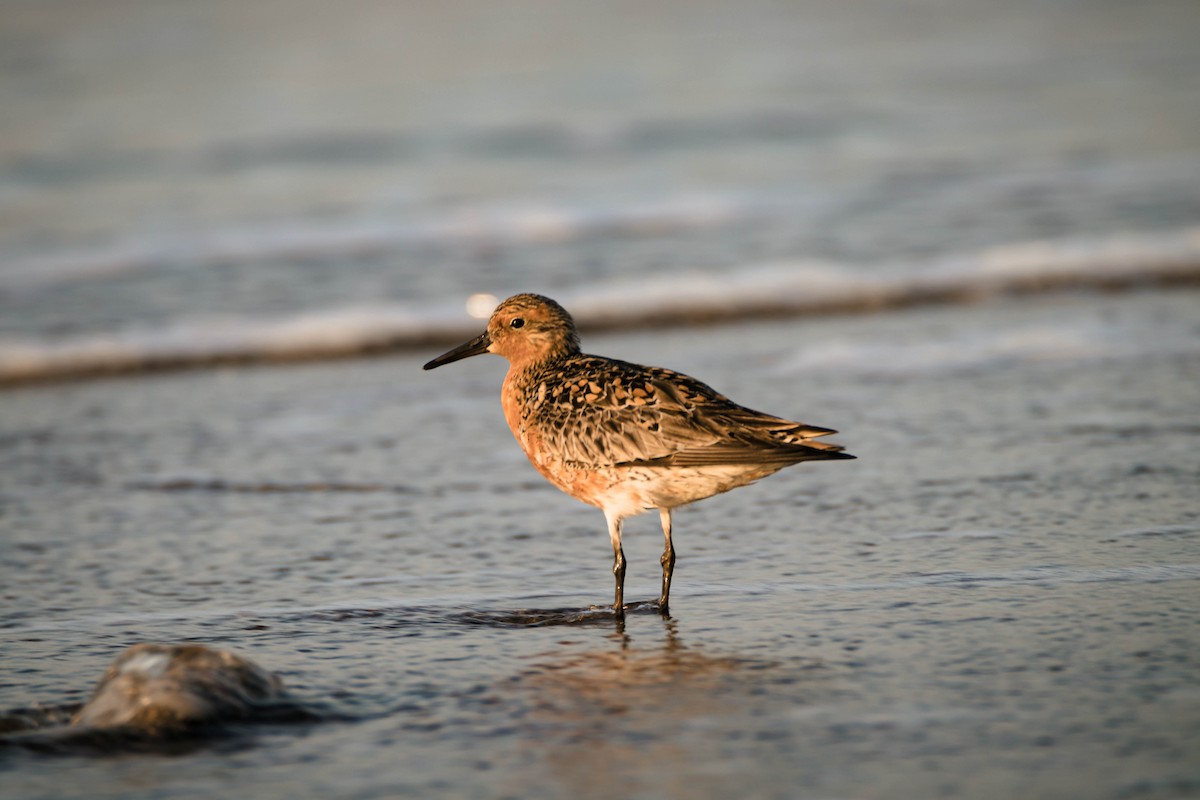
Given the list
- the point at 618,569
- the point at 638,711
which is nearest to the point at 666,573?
the point at 618,569

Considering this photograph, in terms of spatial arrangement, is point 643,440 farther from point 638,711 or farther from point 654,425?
point 638,711

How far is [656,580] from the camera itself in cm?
549

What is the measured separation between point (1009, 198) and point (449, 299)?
17.7ft

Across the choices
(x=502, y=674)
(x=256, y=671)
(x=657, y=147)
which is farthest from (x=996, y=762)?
(x=657, y=147)

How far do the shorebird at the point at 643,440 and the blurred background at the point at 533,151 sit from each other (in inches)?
183

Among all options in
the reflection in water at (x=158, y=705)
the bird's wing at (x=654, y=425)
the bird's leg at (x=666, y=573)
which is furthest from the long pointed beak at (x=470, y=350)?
the reflection in water at (x=158, y=705)

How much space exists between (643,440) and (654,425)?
0.07 m

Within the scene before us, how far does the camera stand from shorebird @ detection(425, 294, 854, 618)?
498 centimetres

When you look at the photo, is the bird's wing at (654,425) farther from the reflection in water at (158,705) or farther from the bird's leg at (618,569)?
the reflection in water at (158,705)

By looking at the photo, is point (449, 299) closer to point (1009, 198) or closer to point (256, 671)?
point (1009, 198)

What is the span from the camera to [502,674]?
443cm

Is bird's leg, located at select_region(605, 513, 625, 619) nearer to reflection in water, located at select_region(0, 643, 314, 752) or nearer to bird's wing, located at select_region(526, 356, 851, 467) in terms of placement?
bird's wing, located at select_region(526, 356, 851, 467)

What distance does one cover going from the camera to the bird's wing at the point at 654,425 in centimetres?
496

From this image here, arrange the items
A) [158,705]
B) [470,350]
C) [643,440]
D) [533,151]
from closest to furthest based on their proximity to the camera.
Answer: [158,705], [643,440], [470,350], [533,151]
